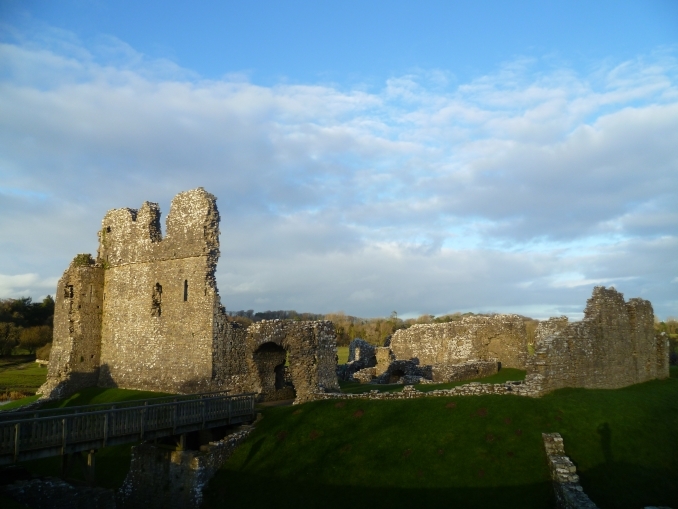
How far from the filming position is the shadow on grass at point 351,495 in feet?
47.8

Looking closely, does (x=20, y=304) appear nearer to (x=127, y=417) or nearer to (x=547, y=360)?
(x=127, y=417)

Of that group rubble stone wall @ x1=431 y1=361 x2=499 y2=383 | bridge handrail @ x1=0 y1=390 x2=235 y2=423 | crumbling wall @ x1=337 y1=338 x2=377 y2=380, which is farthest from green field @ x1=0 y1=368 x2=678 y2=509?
crumbling wall @ x1=337 y1=338 x2=377 y2=380

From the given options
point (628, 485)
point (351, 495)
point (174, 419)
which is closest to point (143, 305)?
point (174, 419)

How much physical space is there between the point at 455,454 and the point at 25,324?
233 feet

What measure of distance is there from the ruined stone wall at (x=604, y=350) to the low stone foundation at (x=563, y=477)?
4381mm

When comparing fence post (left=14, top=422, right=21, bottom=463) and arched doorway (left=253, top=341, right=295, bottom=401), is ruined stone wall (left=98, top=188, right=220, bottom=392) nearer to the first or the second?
arched doorway (left=253, top=341, right=295, bottom=401)

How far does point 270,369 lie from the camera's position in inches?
1087

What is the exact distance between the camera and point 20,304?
7544cm

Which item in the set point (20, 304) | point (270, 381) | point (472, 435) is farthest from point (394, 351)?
point (20, 304)

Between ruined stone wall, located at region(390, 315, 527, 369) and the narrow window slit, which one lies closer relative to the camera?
the narrow window slit

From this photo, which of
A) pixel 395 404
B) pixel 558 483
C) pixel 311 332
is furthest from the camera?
pixel 311 332

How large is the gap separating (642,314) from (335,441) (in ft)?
58.1

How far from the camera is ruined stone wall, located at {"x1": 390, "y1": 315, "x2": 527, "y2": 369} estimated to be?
35.2 m

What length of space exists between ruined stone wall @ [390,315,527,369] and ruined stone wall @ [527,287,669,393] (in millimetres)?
8158
